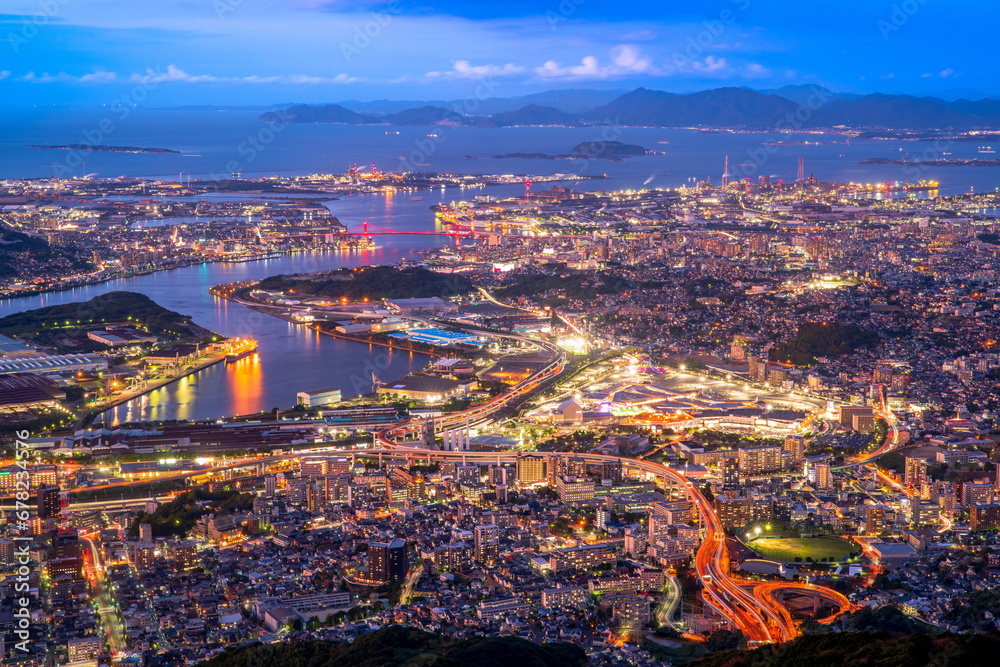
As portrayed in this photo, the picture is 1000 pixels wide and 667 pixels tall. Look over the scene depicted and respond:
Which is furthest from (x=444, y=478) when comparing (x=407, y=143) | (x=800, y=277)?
(x=407, y=143)

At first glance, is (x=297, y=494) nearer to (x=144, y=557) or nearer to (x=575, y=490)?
(x=144, y=557)

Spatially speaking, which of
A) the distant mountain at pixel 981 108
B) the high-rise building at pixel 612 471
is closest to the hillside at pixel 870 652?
the high-rise building at pixel 612 471

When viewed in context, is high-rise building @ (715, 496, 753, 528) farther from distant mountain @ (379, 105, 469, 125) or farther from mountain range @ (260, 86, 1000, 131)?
distant mountain @ (379, 105, 469, 125)

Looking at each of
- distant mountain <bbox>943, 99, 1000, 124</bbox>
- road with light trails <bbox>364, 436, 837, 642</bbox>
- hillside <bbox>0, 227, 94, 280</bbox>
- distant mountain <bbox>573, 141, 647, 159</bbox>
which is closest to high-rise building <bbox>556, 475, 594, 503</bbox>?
road with light trails <bbox>364, 436, 837, 642</bbox>

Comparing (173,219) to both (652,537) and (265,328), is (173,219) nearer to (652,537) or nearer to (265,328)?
(265,328)

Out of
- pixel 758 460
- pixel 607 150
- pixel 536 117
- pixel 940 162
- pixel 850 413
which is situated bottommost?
pixel 758 460

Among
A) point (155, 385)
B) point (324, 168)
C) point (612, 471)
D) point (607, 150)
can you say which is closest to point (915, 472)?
point (612, 471)
